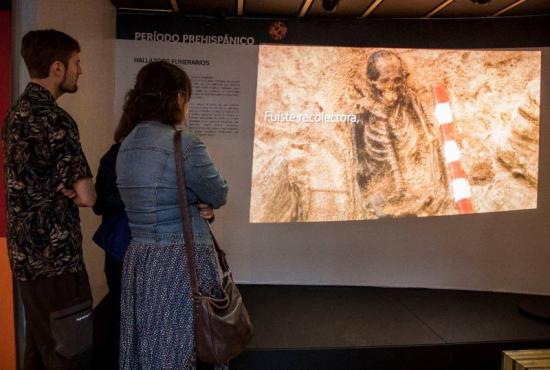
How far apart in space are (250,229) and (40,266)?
2798 millimetres

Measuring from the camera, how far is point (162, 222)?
178 centimetres

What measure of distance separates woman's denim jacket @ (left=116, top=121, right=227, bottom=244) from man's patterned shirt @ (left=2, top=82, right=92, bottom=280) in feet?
0.71

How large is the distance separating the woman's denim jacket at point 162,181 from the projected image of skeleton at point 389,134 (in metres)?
2.67

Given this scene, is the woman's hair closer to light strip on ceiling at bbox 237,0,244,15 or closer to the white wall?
the white wall

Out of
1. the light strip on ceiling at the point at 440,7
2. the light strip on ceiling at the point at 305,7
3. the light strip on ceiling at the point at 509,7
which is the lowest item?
the light strip on ceiling at the point at 305,7

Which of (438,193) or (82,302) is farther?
(438,193)

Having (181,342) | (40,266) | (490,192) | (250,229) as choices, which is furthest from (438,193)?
(40,266)

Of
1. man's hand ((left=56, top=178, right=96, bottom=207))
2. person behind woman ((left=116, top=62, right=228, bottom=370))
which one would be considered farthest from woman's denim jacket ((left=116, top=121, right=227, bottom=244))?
man's hand ((left=56, top=178, right=96, bottom=207))

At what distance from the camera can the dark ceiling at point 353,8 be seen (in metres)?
4.03

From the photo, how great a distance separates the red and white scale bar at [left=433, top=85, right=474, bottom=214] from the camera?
4.42 m

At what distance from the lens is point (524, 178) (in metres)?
4.41

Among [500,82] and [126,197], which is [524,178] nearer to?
[500,82]

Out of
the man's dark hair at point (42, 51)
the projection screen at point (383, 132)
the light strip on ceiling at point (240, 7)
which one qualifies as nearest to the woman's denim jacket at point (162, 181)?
the man's dark hair at point (42, 51)

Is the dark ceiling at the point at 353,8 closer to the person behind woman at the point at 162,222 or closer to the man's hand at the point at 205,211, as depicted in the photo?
the person behind woman at the point at 162,222
